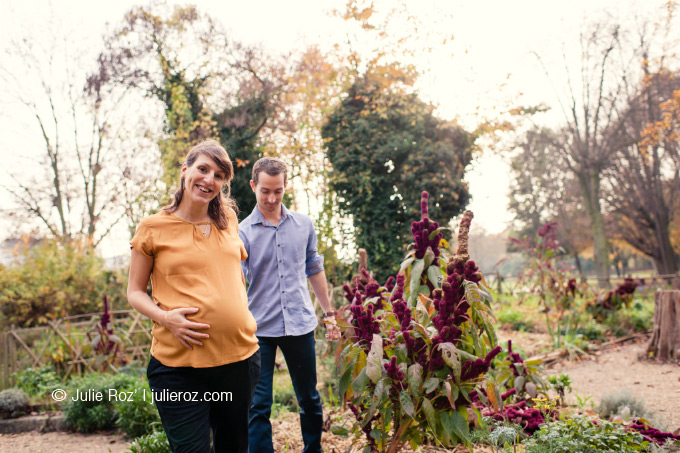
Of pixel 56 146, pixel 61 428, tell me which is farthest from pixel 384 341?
pixel 56 146

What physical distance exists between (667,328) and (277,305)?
18.2 feet

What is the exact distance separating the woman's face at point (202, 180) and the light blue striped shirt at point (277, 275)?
0.81 m

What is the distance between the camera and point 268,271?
2.72 m

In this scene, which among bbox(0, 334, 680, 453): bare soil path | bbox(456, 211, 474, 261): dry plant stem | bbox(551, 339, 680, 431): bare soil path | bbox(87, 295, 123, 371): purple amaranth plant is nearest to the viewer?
bbox(456, 211, 474, 261): dry plant stem

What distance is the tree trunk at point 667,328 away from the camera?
5762 mm

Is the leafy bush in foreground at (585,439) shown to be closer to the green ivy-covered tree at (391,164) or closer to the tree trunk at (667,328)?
the tree trunk at (667,328)

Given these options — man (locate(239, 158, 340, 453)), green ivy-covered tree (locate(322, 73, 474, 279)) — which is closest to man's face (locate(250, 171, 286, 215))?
man (locate(239, 158, 340, 453))

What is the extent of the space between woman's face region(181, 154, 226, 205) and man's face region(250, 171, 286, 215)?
70 cm

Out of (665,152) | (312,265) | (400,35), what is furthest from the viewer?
(665,152)

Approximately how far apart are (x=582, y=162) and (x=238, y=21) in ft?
47.6

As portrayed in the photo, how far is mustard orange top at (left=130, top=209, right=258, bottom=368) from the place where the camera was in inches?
69.7

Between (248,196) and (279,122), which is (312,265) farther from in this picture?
(279,122)

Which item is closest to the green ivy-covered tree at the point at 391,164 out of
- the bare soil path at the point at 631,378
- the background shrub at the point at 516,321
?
the background shrub at the point at 516,321

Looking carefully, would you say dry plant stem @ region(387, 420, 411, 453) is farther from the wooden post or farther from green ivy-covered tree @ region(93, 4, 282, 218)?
green ivy-covered tree @ region(93, 4, 282, 218)
